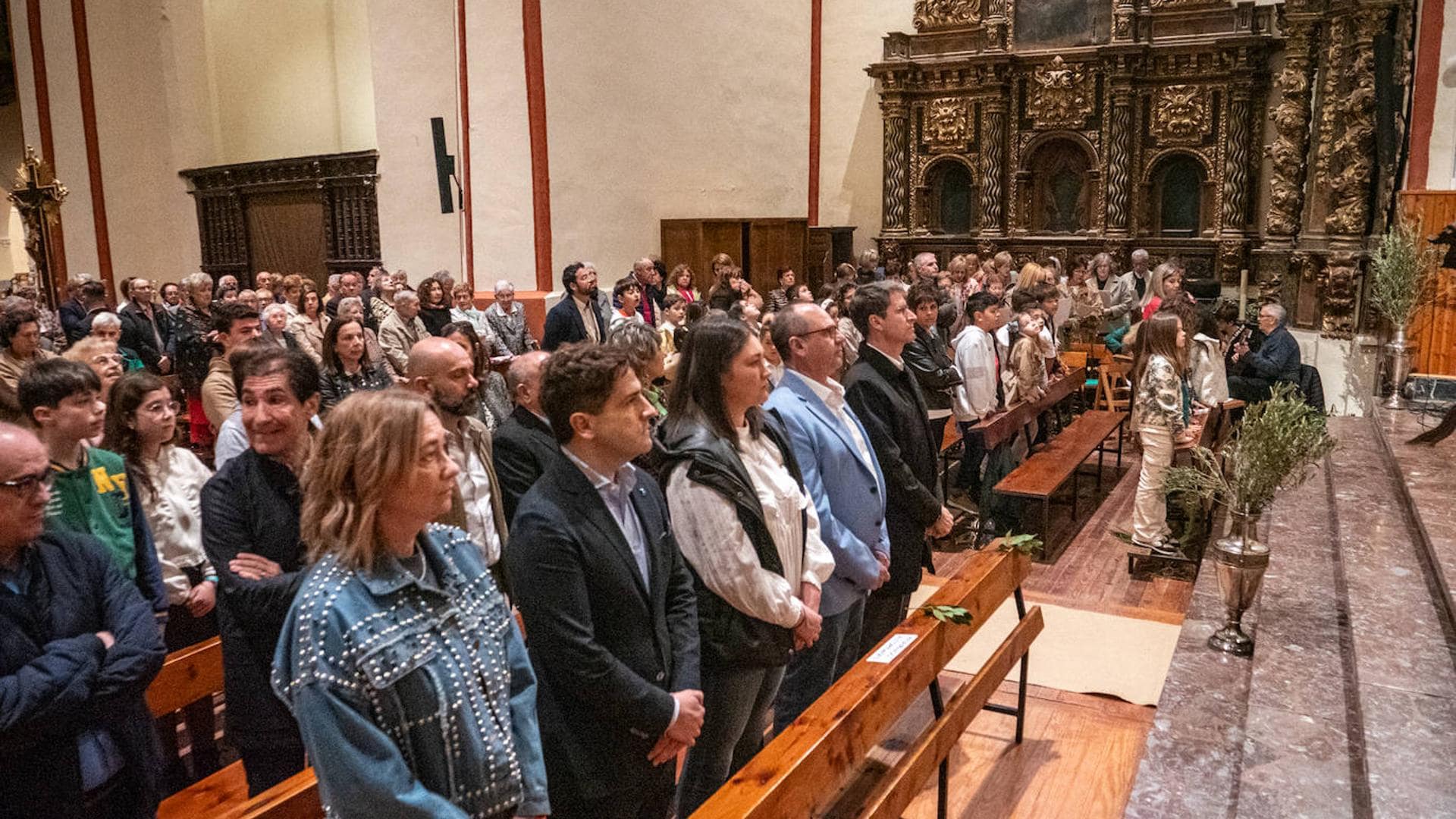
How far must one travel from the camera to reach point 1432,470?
6293 mm

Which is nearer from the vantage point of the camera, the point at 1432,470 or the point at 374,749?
the point at 374,749

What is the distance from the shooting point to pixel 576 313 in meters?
8.75

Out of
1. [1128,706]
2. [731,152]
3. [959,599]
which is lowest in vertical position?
[1128,706]

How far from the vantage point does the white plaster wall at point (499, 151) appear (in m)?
11.9

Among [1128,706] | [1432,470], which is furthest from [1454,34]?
[1128,706]

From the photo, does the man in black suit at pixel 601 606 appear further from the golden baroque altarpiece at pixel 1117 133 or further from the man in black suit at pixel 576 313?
the golden baroque altarpiece at pixel 1117 133

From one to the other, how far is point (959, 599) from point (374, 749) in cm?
241

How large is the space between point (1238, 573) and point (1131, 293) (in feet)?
30.6

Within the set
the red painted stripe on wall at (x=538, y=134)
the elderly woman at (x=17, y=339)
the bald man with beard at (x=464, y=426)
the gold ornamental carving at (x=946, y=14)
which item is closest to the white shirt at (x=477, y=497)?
the bald man with beard at (x=464, y=426)

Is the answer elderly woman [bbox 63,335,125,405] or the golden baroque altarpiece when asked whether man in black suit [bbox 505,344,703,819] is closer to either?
elderly woman [bbox 63,335,125,405]

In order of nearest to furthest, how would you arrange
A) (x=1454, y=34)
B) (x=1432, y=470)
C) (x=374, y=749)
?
1. (x=374, y=749)
2. (x=1432, y=470)
3. (x=1454, y=34)

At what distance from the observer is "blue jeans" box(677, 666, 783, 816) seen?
9.64 feet

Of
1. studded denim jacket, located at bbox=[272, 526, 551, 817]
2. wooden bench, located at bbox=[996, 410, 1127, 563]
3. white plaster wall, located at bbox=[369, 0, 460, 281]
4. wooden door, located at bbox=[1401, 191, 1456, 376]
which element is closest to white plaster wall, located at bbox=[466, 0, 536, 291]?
white plaster wall, located at bbox=[369, 0, 460, 281]

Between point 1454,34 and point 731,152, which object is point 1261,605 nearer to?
point 1454,34
